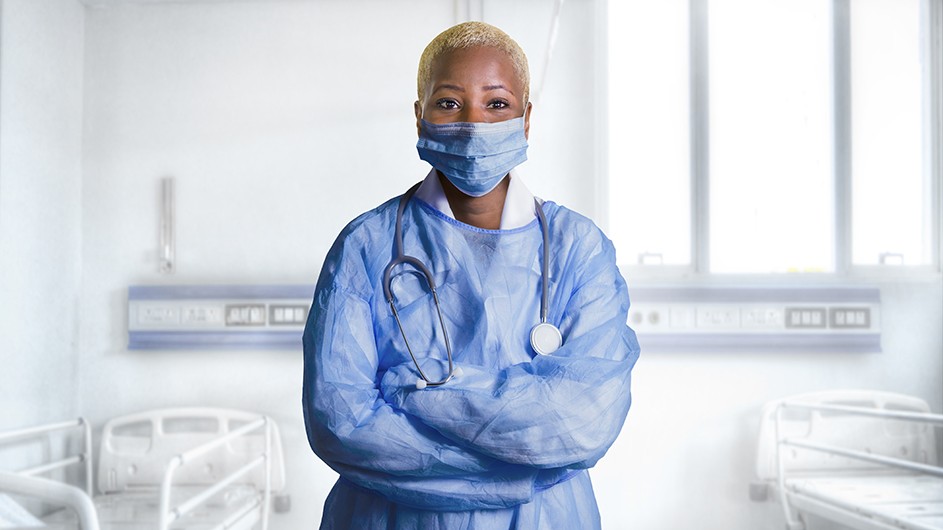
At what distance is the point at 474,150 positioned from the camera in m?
1.00

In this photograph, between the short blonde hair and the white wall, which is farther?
the white wall

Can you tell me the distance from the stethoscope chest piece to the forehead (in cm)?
35

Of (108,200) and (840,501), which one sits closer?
(840,501)

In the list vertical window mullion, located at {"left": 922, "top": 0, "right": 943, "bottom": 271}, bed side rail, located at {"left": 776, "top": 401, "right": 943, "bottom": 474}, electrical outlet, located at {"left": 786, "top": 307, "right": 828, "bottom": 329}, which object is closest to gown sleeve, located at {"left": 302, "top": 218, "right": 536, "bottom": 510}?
bed side rail, located at {"left": 776, "top": 401, "right": 943, "bottom": 474}

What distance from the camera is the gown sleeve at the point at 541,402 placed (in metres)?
0.88

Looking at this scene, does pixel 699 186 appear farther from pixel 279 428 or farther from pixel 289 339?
pixel 279 428

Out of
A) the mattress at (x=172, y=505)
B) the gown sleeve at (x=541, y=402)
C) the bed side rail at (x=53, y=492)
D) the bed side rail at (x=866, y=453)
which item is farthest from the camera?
the mattress at (x=172, y=505)

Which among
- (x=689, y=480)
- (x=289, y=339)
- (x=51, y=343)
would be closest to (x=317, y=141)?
(x=289, y=339)

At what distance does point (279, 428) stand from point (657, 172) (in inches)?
70.9

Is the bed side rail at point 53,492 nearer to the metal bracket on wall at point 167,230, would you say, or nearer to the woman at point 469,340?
the woman at point 469,340

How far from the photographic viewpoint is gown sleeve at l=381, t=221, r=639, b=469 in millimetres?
882

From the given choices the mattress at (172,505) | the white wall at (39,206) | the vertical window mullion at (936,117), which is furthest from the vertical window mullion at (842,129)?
the white wall at (39,206)

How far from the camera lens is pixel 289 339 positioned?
2721mm

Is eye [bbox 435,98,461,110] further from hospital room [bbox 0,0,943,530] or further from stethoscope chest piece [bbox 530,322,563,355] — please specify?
hospital room [bbox 0,0,943,530]
